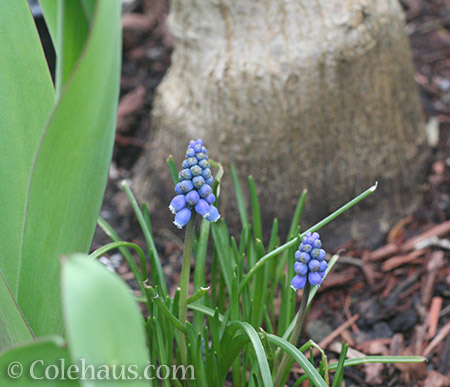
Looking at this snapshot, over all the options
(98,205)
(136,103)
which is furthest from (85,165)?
(136,103)

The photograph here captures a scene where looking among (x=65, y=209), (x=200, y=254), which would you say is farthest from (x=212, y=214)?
(x=200, y=254)

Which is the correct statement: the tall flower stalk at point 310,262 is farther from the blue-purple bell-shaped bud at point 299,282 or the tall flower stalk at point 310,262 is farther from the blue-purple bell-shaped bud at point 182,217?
the blue-purple bell-shaped bud at point 182,217

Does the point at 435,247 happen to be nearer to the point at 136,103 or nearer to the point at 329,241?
the point at 329,241

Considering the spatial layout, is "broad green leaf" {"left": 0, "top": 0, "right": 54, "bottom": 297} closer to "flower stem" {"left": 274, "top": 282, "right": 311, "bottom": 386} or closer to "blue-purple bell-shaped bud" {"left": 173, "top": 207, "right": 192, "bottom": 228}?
"blue-purple bell-shaped bud" {"left": 173, "top": 207, "right": 192, "bottom": 228}

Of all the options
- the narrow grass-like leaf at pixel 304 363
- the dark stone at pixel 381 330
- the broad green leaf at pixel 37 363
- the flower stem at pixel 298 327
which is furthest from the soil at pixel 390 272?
the broad green leaf at pixel 37 363

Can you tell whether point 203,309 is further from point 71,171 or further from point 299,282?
point 71,171

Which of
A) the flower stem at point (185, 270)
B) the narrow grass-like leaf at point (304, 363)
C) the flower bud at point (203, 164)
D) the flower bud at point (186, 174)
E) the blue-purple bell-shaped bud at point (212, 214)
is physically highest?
the flower bud at point (203, 164)
